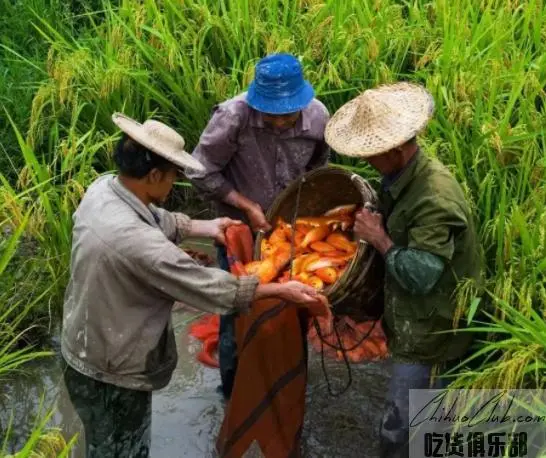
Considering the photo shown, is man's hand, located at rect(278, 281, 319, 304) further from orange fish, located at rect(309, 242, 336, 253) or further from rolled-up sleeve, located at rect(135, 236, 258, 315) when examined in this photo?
orange fish, located at rect(309, 242, 336, 253)

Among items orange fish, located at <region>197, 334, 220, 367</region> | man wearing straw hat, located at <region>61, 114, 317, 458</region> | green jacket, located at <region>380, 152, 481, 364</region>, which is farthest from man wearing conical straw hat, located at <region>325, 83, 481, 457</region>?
orange fish, located at <region>197, 334, 220, 367</region>

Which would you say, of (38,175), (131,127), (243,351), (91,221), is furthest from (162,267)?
(38,175)

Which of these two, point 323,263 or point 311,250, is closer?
point 323,263

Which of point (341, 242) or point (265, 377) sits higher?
point (341, 242)

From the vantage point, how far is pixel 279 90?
3.29 metres

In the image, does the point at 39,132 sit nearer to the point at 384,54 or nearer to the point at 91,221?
the point at 384,54

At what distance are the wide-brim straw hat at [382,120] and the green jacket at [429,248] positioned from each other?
0.45 feet

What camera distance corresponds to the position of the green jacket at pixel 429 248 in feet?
9.14

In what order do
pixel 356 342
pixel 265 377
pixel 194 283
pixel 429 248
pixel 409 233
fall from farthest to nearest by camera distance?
pixel 356 342 < pixel 265 377 < pixel 409 233 < pixel 429 248 < pixel 194 283

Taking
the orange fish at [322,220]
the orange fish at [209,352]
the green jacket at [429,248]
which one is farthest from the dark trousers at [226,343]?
the green jacket at [429,248]

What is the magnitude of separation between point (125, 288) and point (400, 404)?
1.18 m

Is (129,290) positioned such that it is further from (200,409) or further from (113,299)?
(200,409)

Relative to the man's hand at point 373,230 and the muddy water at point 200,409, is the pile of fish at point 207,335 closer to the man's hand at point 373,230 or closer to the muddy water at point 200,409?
the muddy water at point 200,409

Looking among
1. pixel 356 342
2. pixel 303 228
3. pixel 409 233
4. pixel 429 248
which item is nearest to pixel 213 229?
pixel 303 228
